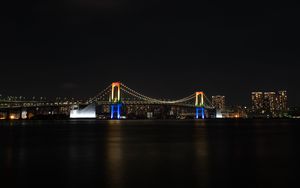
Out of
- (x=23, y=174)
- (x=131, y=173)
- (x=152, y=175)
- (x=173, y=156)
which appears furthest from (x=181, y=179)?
(x=173, y=156)

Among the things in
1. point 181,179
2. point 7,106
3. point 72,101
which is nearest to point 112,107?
point 72,101

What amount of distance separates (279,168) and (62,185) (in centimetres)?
601

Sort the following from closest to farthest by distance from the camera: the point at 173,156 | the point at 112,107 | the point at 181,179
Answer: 1. the point at 181,179
2. the point at 173,156
3. the point at 112,107

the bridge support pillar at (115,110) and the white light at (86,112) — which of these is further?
the white light at (86,112)

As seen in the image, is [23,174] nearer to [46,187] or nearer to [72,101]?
[46,187]

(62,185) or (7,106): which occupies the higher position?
(7,106)

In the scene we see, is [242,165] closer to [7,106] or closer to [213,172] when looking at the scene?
[213,172]

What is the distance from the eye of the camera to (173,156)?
591 inches

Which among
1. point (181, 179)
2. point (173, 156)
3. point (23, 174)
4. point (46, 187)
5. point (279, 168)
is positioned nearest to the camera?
point (46, 187)

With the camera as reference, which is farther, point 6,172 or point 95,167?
point 95,167

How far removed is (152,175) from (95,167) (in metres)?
2.23

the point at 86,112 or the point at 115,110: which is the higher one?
the point at 115,110

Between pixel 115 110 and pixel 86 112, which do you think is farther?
pixel 115 110

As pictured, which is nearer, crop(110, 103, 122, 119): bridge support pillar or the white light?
crop(110, 103, 122, 119): bridge support pillar
